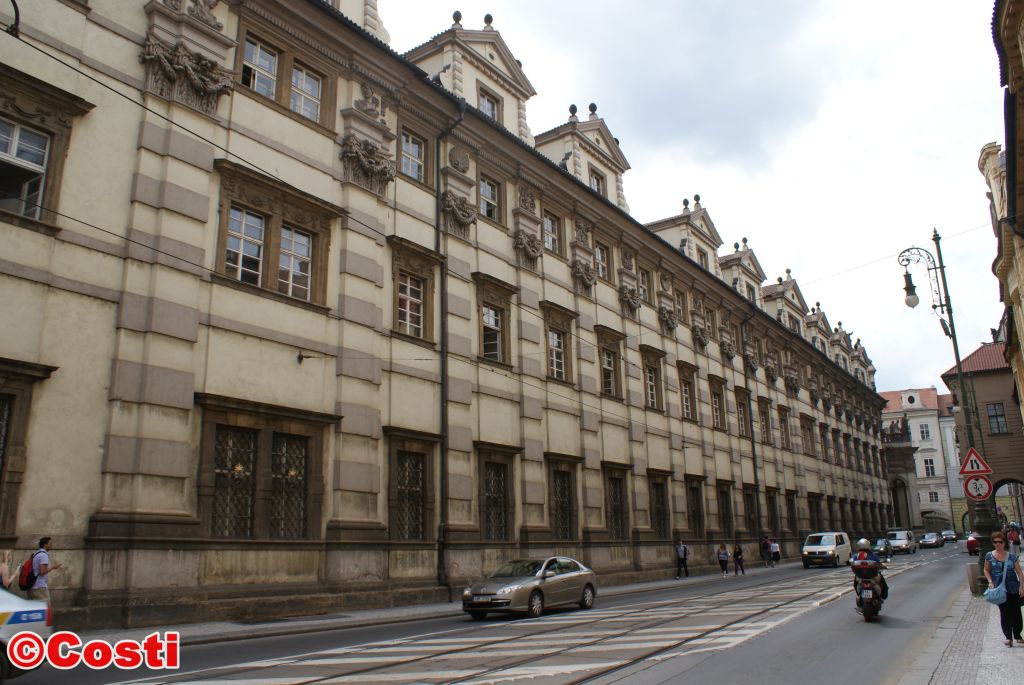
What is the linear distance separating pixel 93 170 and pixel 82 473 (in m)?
6.00

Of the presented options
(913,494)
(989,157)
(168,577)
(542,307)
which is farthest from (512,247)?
(913,494)

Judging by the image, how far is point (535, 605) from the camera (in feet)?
60.3

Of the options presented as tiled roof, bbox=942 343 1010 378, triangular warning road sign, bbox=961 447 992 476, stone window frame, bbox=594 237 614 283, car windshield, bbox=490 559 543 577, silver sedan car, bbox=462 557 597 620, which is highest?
tiled roof, bbox=942 343 1010 378

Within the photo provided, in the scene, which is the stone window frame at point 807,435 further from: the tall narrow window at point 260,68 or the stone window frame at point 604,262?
the tall narrow window at point 260,68

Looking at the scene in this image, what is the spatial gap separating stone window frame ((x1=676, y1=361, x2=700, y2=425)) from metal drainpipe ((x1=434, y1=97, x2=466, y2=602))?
1745cm

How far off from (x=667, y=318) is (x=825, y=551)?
1394 cm

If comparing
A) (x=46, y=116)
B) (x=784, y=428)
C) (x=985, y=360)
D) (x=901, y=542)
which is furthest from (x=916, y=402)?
(x=46, y=116)

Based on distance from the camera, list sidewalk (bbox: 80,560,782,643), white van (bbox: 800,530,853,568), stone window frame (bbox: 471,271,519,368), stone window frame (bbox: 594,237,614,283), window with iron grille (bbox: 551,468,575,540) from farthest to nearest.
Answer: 1. white van (bbox: 800,530,853,568)
2. stone window frame (bbox: 594,237,614,283)
3. window with iron grille (bbox: 551,468,575,540)
4. stone window frame (bbox: 471,271,519,368)
5. sidewalk (bbox: 80,560,782,643)

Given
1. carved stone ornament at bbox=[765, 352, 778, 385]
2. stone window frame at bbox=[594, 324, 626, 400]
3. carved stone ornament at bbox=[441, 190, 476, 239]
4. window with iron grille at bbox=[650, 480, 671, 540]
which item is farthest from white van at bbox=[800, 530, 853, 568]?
carved stone ornament at bbox=[441, 190, 476, 239]

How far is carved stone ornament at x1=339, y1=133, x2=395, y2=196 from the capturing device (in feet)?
71.1

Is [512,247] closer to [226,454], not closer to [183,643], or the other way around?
[226,454]

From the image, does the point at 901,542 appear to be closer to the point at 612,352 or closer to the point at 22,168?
the point at 612,352

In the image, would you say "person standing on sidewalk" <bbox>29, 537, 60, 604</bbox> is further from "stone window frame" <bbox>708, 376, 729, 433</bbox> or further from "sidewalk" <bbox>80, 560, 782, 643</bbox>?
"stone window frame" <bbox>708, 376, 729, 433</bbox>

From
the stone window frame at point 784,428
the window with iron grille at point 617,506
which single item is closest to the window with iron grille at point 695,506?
the window with iron grille at point 617,506
